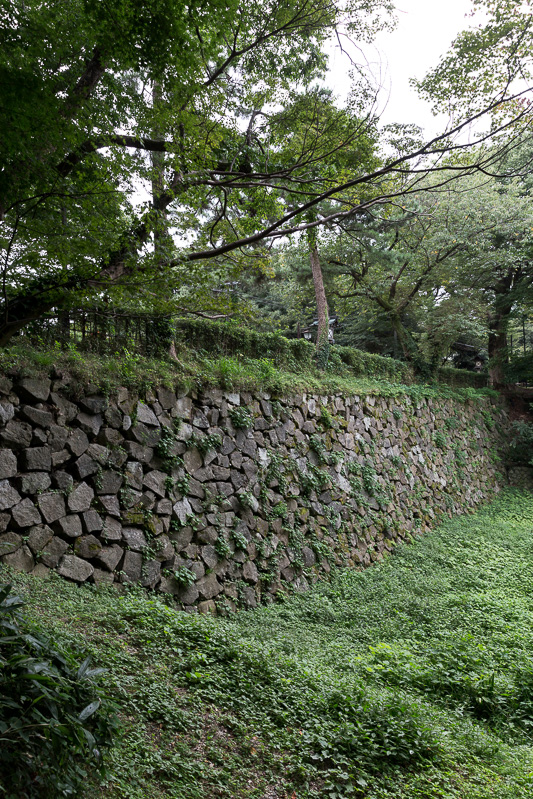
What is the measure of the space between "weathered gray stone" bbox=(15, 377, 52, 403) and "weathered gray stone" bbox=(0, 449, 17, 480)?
0.55 metres

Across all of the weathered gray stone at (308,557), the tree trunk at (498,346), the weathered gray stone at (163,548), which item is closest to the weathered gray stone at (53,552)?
the weathered gray stone at (163,548)

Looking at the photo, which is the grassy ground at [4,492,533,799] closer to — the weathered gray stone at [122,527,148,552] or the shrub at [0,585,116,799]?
the shrub at [0,585,116,799]

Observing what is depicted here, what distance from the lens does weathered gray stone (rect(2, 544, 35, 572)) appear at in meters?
4.02

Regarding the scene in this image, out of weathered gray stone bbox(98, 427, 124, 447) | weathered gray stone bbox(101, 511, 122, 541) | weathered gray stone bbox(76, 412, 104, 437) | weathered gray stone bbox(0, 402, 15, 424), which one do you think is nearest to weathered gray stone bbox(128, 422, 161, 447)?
weathered gray stone bbox(98, 427, 124, 447)

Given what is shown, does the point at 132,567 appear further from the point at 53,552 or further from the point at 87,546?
the point at 53,552

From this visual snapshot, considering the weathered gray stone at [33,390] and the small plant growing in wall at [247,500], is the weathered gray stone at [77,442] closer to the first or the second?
the weathered gray stone at [33,390]

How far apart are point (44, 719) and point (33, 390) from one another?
Answer: 124 inches

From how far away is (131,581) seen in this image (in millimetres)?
4934

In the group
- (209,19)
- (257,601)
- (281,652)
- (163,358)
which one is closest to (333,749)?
(281,652)

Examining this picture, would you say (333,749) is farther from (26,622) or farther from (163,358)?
(163,358)

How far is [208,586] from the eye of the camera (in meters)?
5.67

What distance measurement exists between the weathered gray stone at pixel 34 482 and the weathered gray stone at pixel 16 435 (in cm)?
29

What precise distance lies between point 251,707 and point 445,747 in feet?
4.53

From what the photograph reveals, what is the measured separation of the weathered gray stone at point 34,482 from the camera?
4.27 metres
